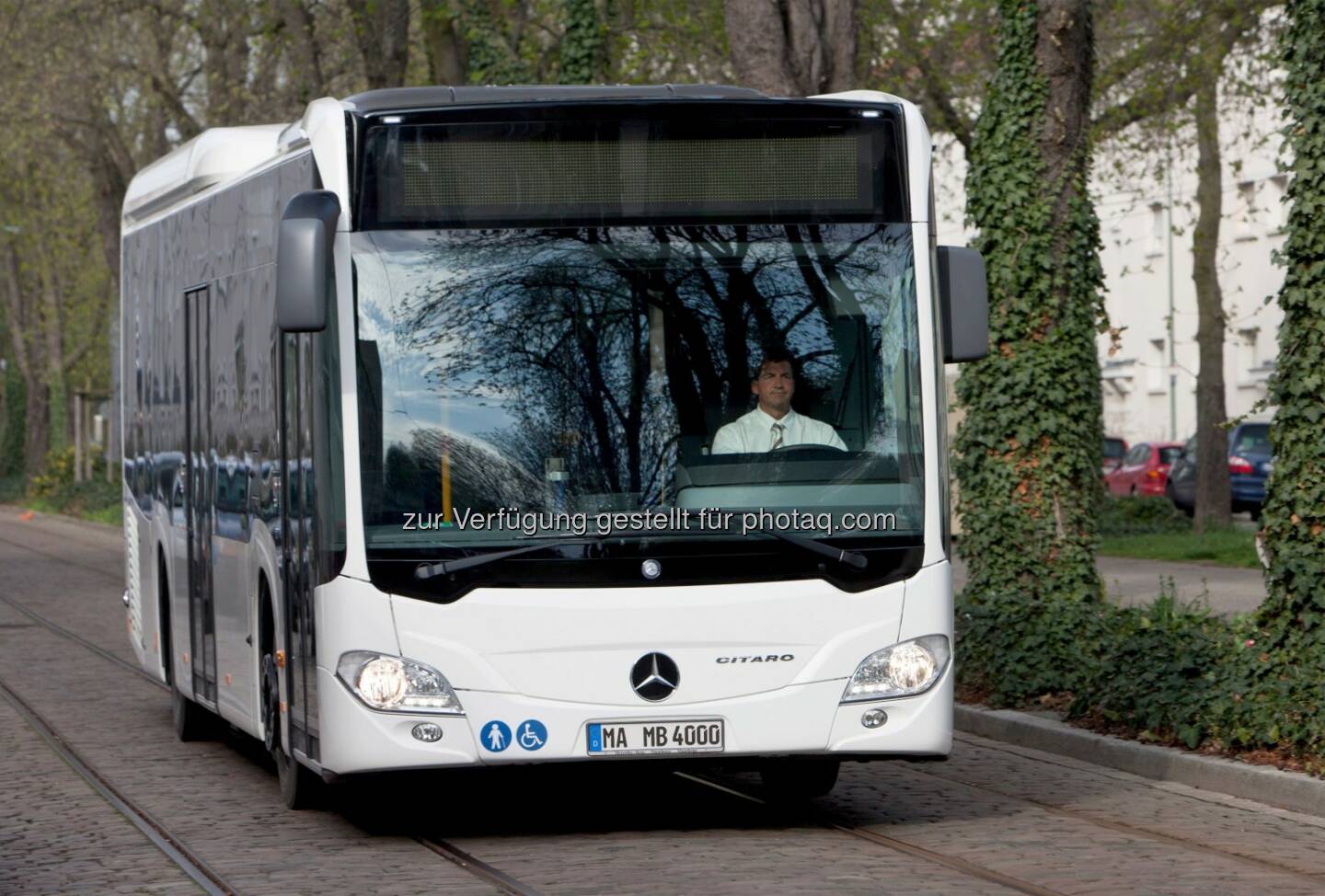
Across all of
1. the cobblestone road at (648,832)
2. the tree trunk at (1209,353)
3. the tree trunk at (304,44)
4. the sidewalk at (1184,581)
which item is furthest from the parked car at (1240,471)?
the cobblestone road at (648,832)

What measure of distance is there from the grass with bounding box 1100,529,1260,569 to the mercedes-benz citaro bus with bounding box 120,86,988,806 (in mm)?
17478

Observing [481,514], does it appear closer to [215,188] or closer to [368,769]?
[368,769]

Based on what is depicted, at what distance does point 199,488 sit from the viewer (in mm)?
12375

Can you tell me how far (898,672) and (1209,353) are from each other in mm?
24793

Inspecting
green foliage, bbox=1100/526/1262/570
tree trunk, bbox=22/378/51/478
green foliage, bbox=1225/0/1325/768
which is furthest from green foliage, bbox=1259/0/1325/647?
tree trunk, bbox=22/378/51/478

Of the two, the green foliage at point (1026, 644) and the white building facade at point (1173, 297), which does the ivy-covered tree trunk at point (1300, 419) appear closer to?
the green foliage at point (1026, 644)

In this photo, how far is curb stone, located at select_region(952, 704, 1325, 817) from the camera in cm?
1033

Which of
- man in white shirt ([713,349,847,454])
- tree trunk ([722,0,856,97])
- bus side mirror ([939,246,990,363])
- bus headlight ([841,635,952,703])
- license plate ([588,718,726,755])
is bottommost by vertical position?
license plate ([588,718,726,755])

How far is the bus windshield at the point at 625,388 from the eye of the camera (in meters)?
8.92

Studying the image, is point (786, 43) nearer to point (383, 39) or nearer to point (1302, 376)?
point (1302, 376)

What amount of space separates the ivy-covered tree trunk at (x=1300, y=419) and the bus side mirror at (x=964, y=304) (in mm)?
2311

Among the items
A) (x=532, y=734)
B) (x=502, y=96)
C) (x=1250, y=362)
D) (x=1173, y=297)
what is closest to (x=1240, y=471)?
(x=1250, y=362)

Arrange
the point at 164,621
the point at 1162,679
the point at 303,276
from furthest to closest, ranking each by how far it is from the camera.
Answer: the point at 164,621 → the point at 1162,679 → the point at 303,276

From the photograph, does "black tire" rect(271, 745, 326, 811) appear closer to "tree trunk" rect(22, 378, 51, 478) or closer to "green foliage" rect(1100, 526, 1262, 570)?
"green foliage" rect(1100, 526, 1262, 570)
